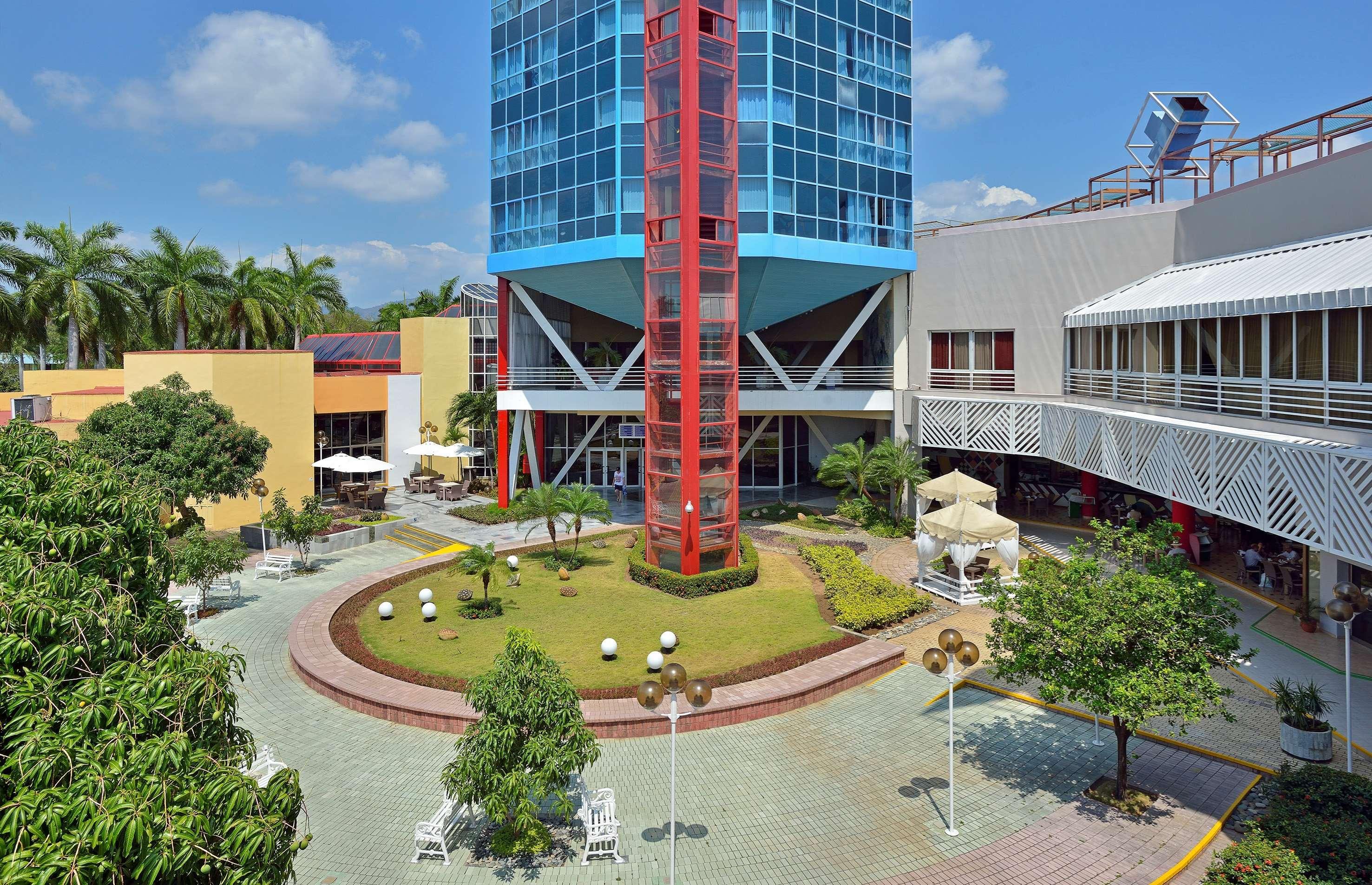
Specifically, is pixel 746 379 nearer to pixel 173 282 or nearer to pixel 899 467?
pixel 899 467

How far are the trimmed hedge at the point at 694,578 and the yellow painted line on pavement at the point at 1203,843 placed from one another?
12.9 m

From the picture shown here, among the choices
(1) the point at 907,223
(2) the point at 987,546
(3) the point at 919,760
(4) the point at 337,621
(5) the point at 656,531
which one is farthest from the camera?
(1) the point at 907,223

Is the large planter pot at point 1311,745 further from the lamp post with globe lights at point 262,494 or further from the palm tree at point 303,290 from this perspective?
the palm tree at point 303,290

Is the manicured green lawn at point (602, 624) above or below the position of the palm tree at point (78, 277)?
below

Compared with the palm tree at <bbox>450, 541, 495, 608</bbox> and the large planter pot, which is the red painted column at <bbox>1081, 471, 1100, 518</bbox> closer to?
the large planter pot

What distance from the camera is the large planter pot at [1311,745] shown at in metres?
12.6

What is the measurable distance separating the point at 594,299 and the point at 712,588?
51.4 ft

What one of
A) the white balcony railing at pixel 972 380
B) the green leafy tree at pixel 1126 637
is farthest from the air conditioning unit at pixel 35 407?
the green leafy tree at pixel 1126 637

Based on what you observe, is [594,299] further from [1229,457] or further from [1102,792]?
[1102,792]

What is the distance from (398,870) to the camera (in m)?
10.5

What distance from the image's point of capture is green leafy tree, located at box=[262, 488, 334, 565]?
81.9 ft

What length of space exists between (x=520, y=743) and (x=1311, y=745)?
1197 centimetres

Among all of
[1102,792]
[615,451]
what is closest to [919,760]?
[1102,792]

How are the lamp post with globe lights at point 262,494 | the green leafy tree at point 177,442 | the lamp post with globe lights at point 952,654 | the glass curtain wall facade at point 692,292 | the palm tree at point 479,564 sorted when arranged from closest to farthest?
the lamp post with globe lights at point 952,654 → the palm tree at point 479,564 → the glass curtain wall facade at point 692,292 → the green leafy tree at point 177,442 → the lamp post with globe lights at point 262,494
